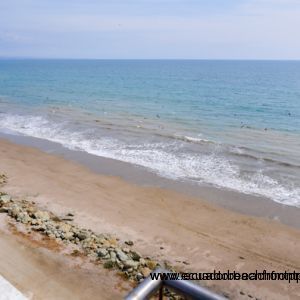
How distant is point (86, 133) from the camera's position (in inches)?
975

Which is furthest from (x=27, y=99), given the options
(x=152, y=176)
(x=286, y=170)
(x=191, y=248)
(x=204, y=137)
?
(x=191, y=248)

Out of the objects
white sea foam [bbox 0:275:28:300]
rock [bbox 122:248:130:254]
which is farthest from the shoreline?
white sea foam [bbox 0:275:28:300]

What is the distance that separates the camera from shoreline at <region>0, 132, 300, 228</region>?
12.5 m

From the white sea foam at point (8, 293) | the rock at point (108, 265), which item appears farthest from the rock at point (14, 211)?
the white sea foam at point (8, 293)

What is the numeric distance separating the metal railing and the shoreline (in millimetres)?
10393

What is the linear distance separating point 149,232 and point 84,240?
7.16 ft

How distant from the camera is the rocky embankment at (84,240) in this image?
26.3ft

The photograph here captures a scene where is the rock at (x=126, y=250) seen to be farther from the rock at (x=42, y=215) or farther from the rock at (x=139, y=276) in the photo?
the rock at (x=42, y=215)

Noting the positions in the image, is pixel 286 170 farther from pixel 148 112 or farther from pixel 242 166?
pixel 148 112

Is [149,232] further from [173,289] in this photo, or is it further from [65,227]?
[173,289]

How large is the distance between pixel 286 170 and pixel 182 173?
210 inches

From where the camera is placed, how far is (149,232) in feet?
34.3

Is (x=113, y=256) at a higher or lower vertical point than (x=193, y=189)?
lower

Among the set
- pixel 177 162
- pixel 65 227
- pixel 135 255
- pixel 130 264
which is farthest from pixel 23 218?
pixel 177 162
